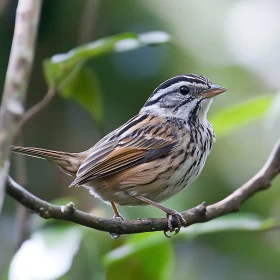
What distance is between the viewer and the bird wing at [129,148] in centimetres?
464

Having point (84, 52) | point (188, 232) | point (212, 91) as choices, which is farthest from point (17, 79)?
point (212, 91)

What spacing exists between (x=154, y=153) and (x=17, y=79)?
2.74 metres

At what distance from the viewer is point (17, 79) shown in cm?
223

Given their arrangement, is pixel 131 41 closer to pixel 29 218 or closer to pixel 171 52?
pixel 29 218

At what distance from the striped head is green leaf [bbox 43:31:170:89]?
2.32 ft

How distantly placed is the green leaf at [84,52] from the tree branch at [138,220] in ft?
3.75

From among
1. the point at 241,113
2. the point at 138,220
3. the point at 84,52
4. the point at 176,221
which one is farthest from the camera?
the point at 241,113

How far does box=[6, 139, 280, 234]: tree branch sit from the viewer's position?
2.80m

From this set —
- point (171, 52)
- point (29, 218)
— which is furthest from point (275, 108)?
point (171, 52)

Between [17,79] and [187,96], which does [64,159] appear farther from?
[17,79]

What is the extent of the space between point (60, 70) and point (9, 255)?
10.4 feet

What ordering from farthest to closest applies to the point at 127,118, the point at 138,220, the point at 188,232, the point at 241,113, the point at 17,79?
the point at 127,118, the point at 241,113, the point at 188,232, the point at 138,220, the point at 17,79

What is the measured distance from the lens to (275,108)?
412 cm

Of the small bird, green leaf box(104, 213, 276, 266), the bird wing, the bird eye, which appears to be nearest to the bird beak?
the small bird
